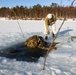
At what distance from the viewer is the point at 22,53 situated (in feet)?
26.9

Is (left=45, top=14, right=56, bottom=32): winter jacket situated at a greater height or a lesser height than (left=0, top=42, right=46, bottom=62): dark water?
greater

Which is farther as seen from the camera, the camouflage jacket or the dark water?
the camouflage jacket

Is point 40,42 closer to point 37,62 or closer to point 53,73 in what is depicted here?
point 37,62

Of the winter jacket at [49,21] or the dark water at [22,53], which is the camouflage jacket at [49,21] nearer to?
the winter jacket at [49,21]

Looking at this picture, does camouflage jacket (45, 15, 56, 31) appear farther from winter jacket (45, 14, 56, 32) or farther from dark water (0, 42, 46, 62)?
dark water (0, 42, 46, 62)

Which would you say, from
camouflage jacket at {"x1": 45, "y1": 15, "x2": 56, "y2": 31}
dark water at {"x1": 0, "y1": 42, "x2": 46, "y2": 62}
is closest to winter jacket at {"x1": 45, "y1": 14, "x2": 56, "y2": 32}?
camouflage jacket at {"x1": 45, "y1": 15, "x2": 56, "y2": 31}

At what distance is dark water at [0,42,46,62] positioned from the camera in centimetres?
734

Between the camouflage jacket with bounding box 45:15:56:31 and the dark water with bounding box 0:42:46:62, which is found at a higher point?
the camouflage jacket with bounding box 45:15:56:31

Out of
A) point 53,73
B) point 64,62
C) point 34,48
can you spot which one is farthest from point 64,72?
point 34,48

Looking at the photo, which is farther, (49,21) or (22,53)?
(49,21)

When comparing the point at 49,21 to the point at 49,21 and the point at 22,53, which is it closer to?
the point at 49,21

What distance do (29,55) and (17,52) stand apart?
69 cm

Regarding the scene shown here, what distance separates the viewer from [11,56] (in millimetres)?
7605

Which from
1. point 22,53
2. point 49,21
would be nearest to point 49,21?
point 49,21
